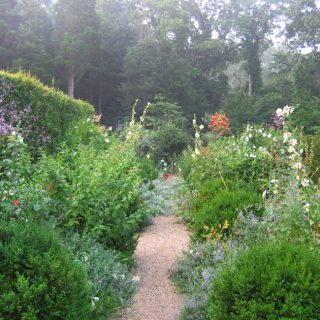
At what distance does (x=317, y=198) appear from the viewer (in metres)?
3.28

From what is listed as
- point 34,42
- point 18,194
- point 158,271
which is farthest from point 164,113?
point 18,194

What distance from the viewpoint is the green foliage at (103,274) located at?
9.58 feet

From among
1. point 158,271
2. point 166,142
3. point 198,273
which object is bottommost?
point 158,271

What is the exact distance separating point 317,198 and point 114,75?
2353cm

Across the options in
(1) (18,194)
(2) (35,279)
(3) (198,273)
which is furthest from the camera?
(3) (198,273)

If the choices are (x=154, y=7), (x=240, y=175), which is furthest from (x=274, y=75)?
(x=240, y=175)

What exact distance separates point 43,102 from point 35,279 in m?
6.38

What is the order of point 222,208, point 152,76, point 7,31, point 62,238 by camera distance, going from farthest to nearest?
point 152,76
point 7,31
point 222,208
point 62,238

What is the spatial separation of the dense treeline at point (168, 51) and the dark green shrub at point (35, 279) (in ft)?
61.5

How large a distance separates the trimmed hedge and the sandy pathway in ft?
11.4

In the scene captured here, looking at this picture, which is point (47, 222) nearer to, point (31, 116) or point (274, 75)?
point (31, 116)

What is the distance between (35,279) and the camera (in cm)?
208

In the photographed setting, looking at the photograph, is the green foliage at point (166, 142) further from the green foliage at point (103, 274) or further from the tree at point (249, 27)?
the tree at point (249, 27)

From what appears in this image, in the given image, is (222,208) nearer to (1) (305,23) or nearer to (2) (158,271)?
(2) (158,271)
